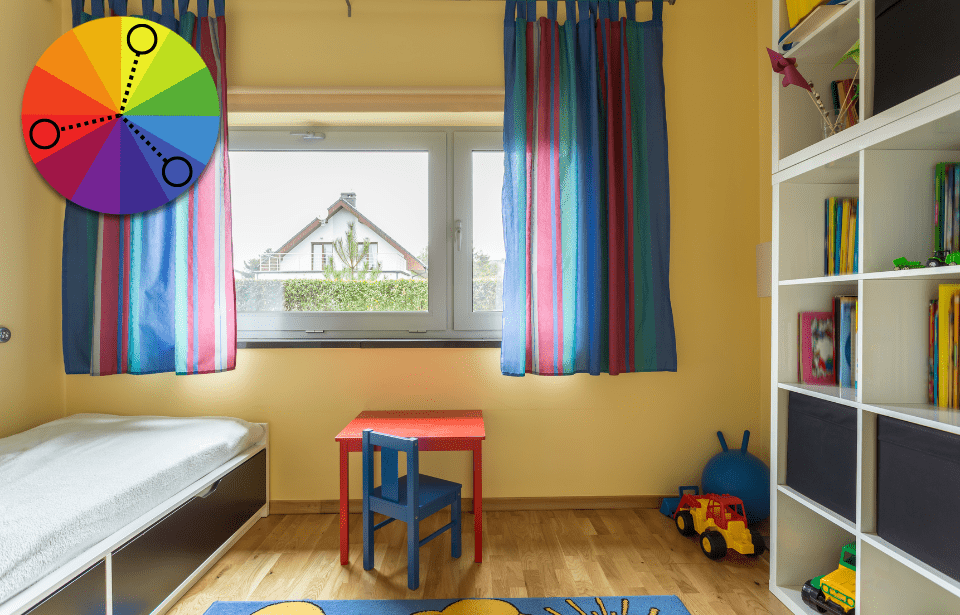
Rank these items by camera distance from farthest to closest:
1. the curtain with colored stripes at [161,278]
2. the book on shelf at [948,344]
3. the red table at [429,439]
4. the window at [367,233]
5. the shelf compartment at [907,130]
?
the window at [367,233]
the curtain with colored stripes at [161,278]
the red table at [429,439]
the book on shelf at [948,344]
the shelf compartment at [907,130]

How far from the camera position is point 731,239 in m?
2.38

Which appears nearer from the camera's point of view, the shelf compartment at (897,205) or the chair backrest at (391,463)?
the shelf compartment at (897,205)

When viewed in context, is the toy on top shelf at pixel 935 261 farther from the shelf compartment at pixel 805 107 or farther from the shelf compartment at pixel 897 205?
the shelf compartment at pixel 805 107

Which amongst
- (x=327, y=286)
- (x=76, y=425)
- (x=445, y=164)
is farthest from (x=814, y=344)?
(x=76, y=425)

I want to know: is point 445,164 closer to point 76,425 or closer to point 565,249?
point 565,249

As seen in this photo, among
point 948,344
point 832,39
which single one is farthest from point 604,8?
point 948,344

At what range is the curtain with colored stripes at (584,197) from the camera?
2188 millimetres

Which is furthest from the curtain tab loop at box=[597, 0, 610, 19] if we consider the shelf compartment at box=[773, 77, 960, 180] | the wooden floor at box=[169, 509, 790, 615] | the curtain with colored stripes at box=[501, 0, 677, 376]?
the wooden floor at box=[169, 509, 790, 615]

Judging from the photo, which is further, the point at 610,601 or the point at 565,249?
the point at 565,249

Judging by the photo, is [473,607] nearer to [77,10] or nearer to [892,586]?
[892,586]

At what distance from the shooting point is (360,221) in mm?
2459

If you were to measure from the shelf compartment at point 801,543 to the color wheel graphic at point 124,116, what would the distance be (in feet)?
9.23

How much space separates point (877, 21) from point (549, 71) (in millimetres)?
1225

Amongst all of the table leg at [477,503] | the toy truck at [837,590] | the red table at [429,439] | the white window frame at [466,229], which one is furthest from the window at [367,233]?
the toy truck at [837,590]
